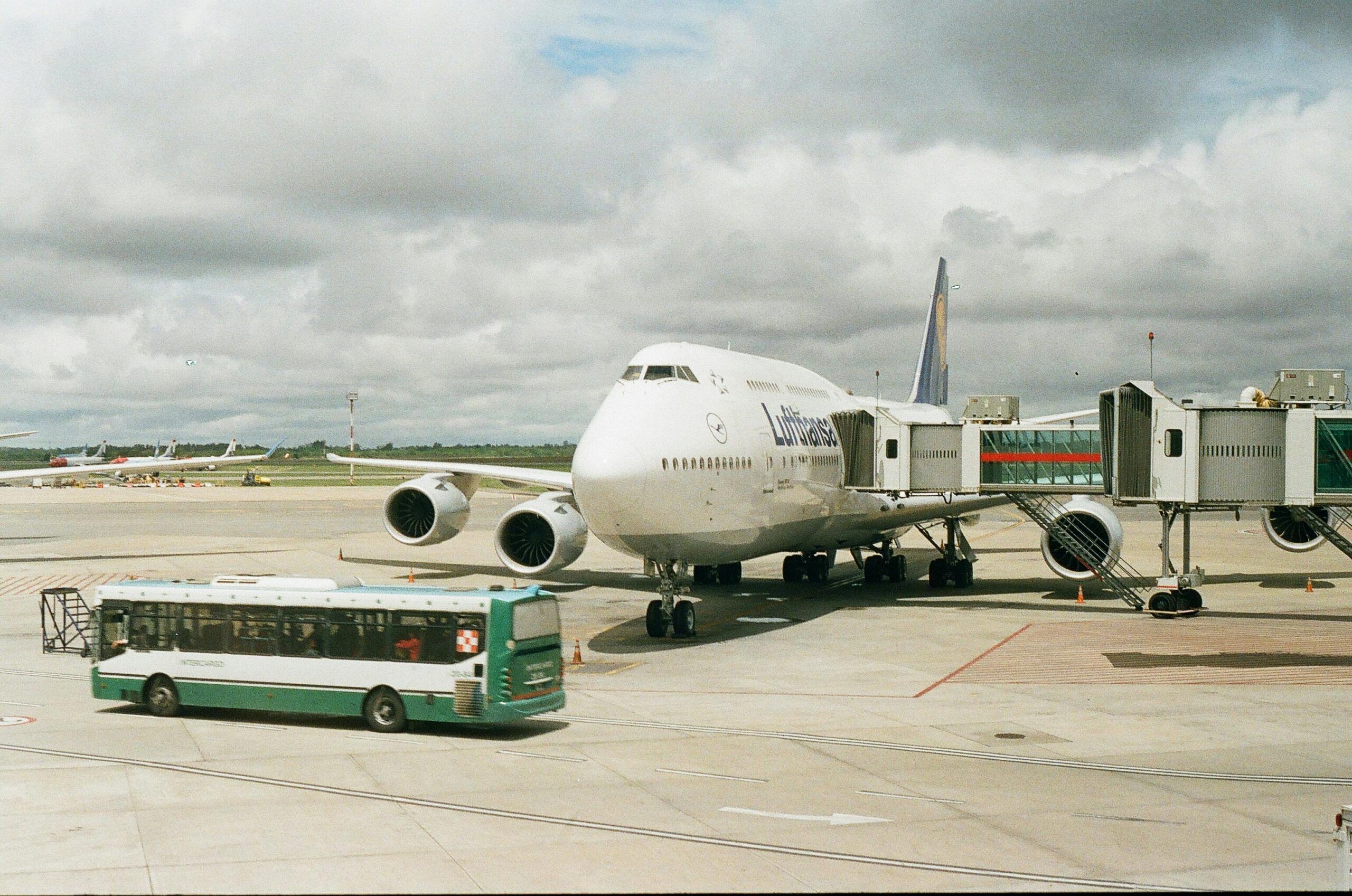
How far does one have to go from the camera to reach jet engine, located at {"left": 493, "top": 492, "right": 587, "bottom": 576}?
129 ft

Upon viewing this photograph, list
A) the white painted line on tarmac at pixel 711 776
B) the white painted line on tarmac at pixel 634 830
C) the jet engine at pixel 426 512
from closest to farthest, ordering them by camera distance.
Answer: the white painted line on tarmac at pixel 634 830
the white painted line on tarmac at pixel 711 776
the jet engine at pixel 426 512

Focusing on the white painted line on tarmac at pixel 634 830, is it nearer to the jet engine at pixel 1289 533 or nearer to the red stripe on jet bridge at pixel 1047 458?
the red stripe on jet bridge at pixel 1047 458

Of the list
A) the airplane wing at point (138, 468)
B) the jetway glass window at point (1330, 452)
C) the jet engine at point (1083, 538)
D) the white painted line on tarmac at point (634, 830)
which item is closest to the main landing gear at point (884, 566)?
the jet engine at point (1083, 538)

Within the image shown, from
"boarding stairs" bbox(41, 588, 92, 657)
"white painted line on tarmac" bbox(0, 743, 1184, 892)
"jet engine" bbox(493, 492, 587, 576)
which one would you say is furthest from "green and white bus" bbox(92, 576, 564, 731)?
"jet engine" bbox(493, 492, 587, 576)

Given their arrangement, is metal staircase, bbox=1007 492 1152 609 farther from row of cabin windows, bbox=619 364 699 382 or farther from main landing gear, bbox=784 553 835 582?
row of cabin windows, bbox=619 364 699 382

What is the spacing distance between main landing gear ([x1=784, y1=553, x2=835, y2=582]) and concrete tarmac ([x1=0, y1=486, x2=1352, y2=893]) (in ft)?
31.8

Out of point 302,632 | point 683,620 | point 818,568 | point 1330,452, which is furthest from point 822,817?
point 818,568

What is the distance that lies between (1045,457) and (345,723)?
2590cm

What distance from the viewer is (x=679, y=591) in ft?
108

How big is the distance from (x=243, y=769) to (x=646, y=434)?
1396cm

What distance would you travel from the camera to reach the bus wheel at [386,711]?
853 inches

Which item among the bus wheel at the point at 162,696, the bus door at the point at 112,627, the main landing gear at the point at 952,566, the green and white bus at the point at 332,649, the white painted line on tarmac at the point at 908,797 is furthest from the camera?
the main landing gear at the point at 952,566

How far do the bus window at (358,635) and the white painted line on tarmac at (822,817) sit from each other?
827cm

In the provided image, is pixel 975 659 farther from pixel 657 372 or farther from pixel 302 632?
pixel 302 632
